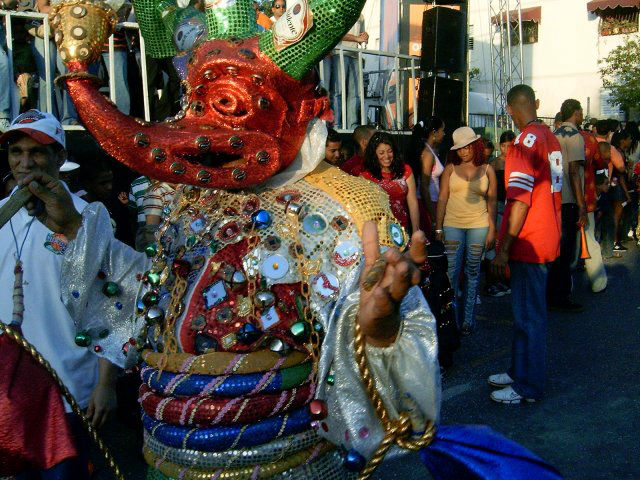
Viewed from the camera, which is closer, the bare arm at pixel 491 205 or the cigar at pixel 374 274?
the cigar at pixel 374 274

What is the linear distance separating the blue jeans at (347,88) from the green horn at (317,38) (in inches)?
241

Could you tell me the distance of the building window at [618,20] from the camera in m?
25.2

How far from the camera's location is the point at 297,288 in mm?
1704

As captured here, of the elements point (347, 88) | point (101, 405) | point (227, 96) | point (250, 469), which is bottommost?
point (101, 405)

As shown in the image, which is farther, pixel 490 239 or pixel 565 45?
pixel 565 45

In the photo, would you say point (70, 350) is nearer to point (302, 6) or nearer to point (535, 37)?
point (302, 6)

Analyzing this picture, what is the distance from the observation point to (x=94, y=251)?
7.51ft

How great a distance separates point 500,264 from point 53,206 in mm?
2810

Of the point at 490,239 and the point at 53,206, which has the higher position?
the point at 53,206

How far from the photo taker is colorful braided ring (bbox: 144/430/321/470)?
165 centimetres

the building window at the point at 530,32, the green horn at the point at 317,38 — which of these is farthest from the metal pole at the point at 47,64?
the building window at the point at 530,32

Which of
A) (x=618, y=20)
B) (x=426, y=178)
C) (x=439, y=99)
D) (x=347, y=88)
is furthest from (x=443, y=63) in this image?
(x=618, y=20)

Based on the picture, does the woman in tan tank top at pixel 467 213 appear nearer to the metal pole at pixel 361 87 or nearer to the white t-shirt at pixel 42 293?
the metal pole at pixel 361 87

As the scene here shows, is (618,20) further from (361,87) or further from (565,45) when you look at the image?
(361,87)
